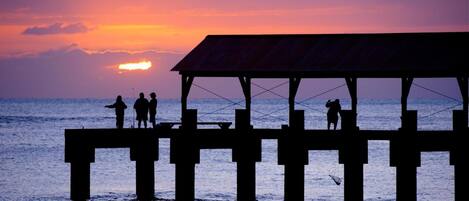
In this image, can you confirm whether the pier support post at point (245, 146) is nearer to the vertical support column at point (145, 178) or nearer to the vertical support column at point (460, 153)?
the vertical support column at point (145, 178)

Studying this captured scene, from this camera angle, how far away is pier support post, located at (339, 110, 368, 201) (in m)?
23.7

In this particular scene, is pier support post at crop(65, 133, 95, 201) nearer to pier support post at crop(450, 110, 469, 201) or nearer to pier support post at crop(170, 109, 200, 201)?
pier support post at crop(170, 109, 200, 201)

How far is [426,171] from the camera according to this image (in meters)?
44.9

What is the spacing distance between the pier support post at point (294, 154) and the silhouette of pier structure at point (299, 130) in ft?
0.07

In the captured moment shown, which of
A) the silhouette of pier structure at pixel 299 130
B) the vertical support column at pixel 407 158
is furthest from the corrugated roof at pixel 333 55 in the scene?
the vertical support column at pixel 407 158

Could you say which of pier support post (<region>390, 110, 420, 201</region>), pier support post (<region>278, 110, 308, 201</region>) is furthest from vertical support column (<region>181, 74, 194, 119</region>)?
pier support post (<region>390, 110, 420, 201</region>)

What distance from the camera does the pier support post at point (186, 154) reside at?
974 inches

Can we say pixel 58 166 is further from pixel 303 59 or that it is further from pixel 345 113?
pixel 345 113

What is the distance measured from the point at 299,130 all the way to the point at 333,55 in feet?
14.9

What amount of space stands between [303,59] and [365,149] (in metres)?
4.68

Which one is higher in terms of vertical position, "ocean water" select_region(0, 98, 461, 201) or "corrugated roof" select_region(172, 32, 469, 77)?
"corrugated roof" select_region(172, 32, 469, 77)

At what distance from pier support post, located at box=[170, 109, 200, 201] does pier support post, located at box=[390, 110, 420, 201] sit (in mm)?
4729

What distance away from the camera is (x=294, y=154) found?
A: 78.3ft

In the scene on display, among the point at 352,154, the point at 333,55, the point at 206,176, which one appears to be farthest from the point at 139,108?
the point at 206,176
